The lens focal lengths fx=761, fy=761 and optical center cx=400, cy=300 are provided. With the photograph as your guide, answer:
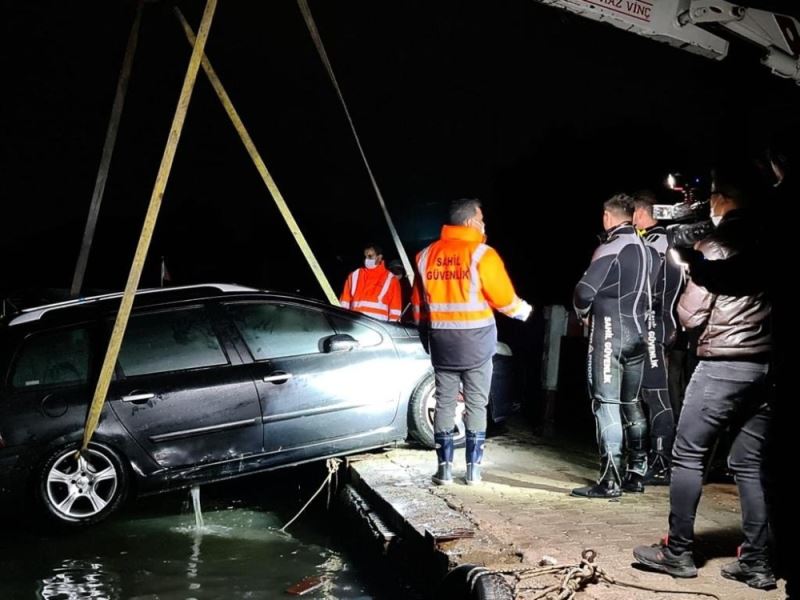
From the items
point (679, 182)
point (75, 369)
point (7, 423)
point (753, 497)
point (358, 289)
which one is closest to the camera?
point (753, 497)

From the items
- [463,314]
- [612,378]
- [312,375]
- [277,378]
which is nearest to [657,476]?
[612,378]

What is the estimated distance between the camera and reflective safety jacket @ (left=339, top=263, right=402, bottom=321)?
9.35 meters

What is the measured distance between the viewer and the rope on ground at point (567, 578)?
11.7 feet

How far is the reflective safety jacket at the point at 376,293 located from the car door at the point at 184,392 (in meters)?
3.43

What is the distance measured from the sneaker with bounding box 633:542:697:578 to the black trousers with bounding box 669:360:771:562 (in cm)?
4

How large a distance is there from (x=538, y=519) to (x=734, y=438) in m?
1.50

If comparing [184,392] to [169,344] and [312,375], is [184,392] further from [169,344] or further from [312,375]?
[312,375]

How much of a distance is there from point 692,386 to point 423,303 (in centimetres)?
248

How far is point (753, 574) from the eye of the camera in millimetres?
3686

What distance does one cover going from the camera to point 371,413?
648 centimetres

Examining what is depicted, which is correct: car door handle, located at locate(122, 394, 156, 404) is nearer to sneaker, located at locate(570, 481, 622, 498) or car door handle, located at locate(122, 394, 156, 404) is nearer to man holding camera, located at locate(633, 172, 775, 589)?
sneaker, located at locate(570, 481, 622, 498)

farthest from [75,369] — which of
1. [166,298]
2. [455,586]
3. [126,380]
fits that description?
[455,586]

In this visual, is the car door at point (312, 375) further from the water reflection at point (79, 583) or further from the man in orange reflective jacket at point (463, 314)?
the water reflection at point (79, 583)

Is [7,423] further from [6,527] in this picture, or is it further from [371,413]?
[371,413]
